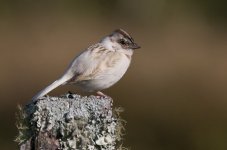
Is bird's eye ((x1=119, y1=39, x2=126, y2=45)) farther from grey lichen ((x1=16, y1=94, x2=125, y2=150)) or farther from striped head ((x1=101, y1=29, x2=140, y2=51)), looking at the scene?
grey lichen ((x1=16, y1=94, x2=125, y2=150))

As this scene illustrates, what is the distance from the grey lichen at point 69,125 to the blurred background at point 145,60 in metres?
4.24

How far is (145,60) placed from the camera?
12820 mm

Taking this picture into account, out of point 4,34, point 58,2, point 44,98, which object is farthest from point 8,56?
point 44,98

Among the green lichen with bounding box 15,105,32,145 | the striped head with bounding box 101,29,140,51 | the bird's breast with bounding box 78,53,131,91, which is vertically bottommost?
the green lichen with bounding box 15,105,32,145

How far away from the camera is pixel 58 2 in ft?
59.3

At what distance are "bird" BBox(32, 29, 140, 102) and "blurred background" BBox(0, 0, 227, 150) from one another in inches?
93.7

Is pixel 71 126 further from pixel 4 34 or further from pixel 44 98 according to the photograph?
pixel 4 34

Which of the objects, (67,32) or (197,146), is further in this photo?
(67,32)

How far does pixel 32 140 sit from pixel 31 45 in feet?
27.6

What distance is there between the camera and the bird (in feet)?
22.6

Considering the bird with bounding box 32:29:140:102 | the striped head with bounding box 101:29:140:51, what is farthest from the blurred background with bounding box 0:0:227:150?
the bird with bounding box 32:29:140:102

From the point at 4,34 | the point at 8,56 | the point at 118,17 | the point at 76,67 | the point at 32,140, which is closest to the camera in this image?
the point at 32,140

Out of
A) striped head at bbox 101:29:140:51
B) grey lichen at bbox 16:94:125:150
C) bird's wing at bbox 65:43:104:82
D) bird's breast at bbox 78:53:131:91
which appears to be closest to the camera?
grey lichen at bbox 16:94:125:150

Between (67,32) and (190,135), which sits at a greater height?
(67,32)
